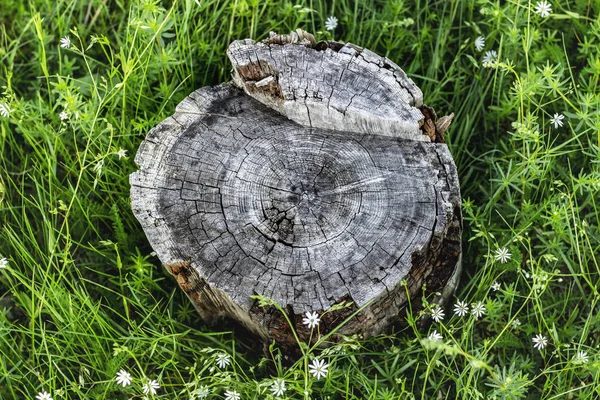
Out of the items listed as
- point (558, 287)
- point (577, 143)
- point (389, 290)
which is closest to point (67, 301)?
point (389, 290)

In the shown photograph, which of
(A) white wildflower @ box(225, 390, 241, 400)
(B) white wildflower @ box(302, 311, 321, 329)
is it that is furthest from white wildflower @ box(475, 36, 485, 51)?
(A) white wildflower @ box(225, 390, 241, 400)

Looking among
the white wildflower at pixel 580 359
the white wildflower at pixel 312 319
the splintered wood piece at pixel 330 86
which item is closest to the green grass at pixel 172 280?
the white wildflower at pixel 580 359

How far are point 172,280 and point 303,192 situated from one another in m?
0.89

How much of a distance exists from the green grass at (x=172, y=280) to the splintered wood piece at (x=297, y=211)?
214 mm

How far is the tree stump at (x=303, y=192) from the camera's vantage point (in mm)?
2857

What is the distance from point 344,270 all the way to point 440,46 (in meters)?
1.67

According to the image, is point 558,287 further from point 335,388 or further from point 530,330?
point 335,388

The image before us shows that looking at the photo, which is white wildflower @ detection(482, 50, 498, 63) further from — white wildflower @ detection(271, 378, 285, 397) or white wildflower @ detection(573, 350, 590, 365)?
white wildflower @ detection(271, 378, 285, 397)

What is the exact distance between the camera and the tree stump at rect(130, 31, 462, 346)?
2.86 m

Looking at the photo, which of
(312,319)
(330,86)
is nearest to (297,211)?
(312,319)

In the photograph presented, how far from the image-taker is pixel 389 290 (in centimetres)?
285

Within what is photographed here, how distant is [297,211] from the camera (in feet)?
9.62

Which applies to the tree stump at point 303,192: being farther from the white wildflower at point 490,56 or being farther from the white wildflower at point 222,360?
the white wildflower at point 490,56

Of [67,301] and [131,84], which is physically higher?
[131,84]
